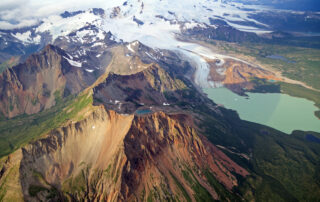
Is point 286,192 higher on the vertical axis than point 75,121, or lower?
lower

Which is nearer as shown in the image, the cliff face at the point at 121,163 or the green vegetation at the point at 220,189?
the cliff face at the point at 121,163

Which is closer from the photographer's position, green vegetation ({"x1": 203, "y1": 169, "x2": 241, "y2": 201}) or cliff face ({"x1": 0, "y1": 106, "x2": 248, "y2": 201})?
cliff face ({"x1": 0, "y1": 106, "x2": 248, "y2": 201})

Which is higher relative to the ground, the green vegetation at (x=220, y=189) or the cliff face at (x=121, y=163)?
the cliff face at (x=121, y=163)

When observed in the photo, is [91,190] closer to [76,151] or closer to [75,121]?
[76,151]

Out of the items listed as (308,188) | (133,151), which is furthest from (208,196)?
(308,188)

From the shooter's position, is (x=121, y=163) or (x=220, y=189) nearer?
(x=121, y=163)

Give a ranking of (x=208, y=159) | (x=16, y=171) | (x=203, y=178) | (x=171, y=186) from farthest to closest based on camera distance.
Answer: (x=208, y=159)
(x=203, y=178)
(x=171, y=186)
(x=16, y=171)

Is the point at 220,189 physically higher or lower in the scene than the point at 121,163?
lower

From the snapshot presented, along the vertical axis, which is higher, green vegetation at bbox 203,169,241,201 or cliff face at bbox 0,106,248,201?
cliff face at bbox 0,106,248,201
